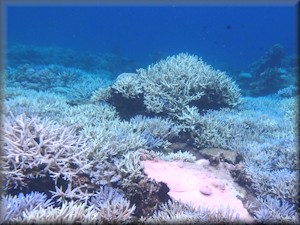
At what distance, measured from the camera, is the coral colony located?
3.90 meters

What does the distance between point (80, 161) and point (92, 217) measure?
1134 mm

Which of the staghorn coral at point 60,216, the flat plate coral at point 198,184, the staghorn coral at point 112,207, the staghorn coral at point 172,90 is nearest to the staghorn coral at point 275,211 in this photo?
the flat plate coral at point 198,184

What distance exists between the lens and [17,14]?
170m

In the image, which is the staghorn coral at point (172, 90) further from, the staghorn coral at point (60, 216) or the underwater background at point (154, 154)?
the staghorn coral at point (60, 216)

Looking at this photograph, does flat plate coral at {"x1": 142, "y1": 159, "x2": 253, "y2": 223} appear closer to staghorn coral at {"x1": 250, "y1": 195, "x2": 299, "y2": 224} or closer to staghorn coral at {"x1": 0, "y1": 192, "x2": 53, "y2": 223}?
staghorn coral at {"x1": 250, "y1": 195, "x2": 299, "y2": 224}

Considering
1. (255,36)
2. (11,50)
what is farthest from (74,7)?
(11,50)

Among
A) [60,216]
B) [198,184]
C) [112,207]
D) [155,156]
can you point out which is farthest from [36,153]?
[198,184]

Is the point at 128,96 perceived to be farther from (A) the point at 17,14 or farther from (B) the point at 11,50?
(A) the point at 17,14

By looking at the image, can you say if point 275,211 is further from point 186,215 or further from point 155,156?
point 155,156

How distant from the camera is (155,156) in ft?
17.9

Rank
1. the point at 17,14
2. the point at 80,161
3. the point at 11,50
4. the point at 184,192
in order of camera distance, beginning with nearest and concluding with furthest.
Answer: the point at 80,161, the point at 184,192, the point at 11,50, the point at 17,14

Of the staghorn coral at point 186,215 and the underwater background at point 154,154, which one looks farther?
the underwater background at point 154,154

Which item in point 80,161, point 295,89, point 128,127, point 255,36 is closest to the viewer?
point 80,161

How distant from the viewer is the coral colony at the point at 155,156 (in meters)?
3.90
